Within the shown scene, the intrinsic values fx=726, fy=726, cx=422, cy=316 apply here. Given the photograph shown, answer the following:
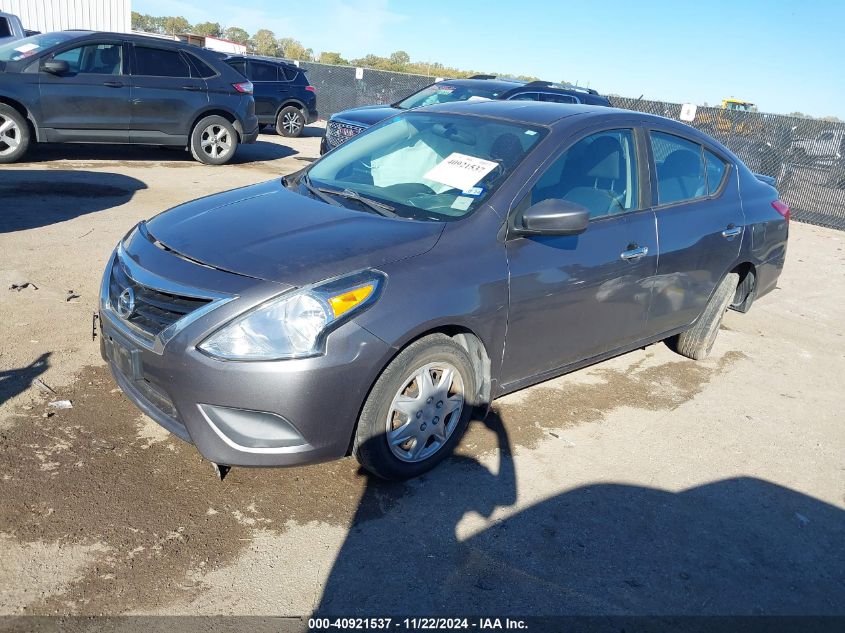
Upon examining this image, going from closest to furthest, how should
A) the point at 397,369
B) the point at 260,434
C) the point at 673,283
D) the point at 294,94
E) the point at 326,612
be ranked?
the point at 326,612, the point at 260,434, the point at 397,369, the point at 673,283, the point at 294,94

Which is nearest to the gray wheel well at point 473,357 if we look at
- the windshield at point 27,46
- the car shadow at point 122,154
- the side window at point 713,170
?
the side window at point 713,170

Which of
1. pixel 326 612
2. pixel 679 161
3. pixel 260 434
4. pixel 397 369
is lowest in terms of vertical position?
pixel 326 612

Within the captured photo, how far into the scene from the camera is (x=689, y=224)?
4750 millimetres

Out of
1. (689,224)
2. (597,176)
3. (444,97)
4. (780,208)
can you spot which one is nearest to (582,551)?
(597,176)

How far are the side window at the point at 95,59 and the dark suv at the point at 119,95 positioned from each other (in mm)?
13

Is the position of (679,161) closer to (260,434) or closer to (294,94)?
(260,434)

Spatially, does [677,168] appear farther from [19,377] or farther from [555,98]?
[555,98]

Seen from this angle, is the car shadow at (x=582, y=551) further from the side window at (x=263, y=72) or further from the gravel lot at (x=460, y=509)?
the side window at (x=263, y=72)

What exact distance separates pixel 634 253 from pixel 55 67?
8.57 m

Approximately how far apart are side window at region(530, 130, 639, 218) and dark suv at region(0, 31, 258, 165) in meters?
8.23

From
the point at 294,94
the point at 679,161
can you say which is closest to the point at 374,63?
the point at 294,94

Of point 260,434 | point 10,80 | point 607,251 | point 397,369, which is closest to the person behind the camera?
point 260,434

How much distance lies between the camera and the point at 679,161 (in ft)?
16.0

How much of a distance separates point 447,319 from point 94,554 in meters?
1.73
